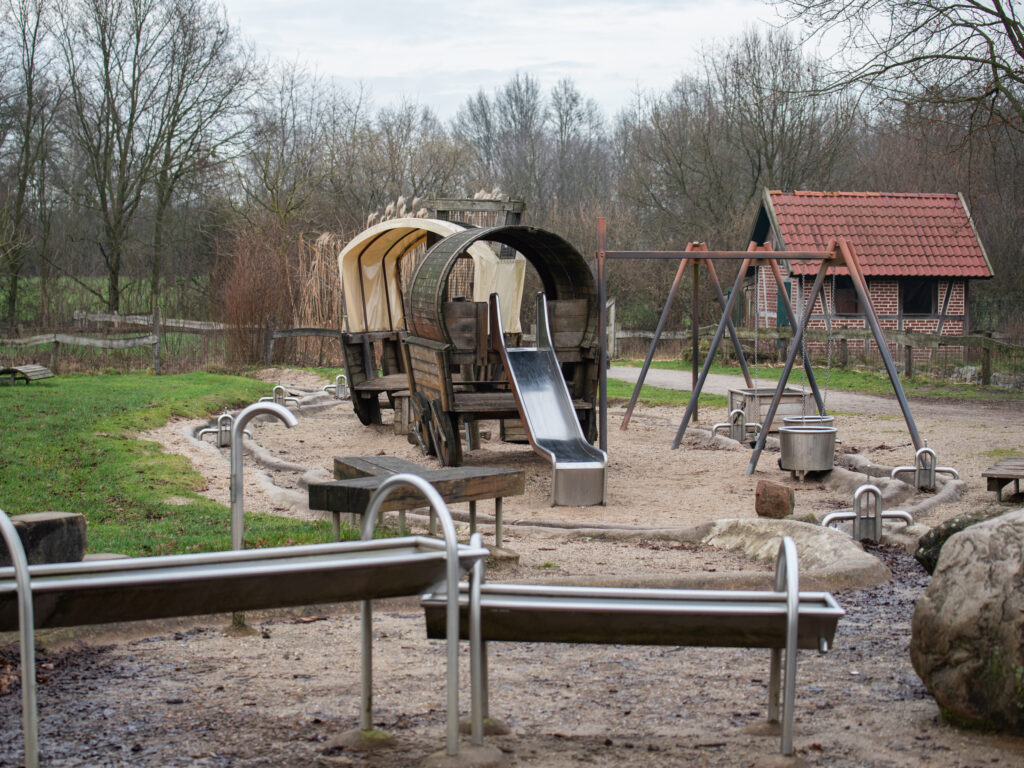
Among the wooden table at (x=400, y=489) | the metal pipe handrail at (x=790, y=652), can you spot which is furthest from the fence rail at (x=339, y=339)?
the metal pipe handrail at (x=790, y=652)

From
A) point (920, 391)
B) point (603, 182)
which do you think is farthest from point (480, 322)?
point (603, 182)

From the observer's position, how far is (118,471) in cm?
951

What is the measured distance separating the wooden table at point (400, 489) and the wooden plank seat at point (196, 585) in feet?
5.23

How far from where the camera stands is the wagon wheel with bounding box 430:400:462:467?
32.6 ft

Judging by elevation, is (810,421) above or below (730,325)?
below

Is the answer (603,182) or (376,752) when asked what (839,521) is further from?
(603,182)

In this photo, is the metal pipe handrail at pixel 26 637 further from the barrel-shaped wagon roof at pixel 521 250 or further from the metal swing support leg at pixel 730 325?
the metal swing support leg at pixel 730 325

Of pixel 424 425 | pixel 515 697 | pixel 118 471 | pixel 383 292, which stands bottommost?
pixel 515 697

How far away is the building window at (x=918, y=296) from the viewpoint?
26.1 meters

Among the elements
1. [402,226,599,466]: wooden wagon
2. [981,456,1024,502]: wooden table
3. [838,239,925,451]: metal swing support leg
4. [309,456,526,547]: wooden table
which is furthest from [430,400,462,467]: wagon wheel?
[981,456,1024,502]: wooden table

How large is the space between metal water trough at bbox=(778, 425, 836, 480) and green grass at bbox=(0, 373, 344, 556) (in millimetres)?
4517

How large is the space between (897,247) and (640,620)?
78.0ft

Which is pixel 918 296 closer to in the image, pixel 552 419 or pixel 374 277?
pixel 374 277

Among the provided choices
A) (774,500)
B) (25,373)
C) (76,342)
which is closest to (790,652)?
(774,500)
